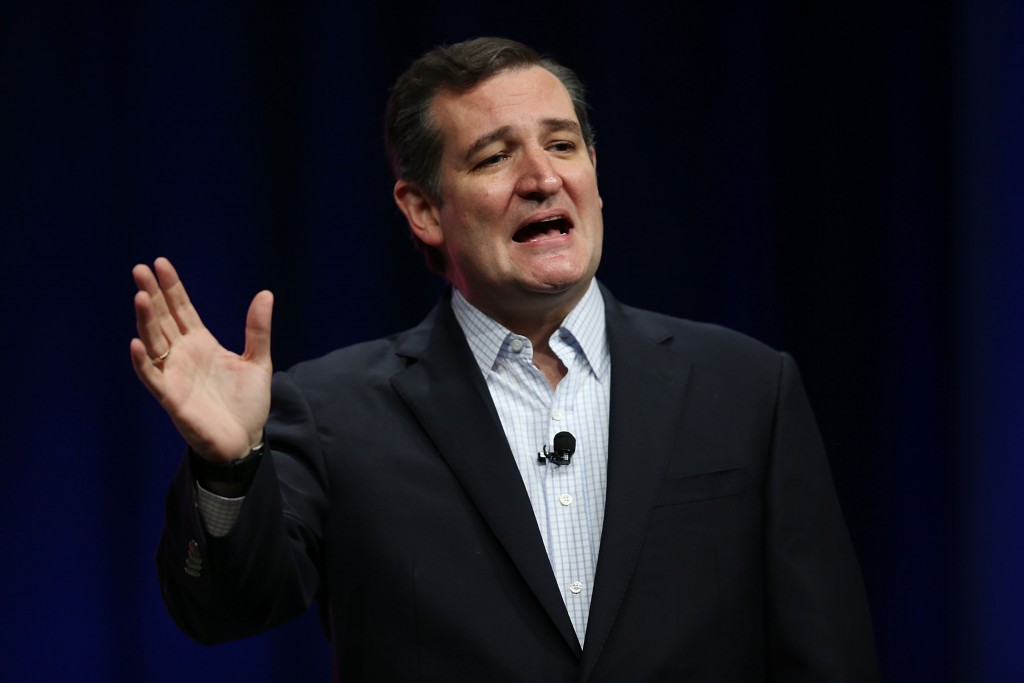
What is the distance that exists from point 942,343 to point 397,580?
1.58 meters

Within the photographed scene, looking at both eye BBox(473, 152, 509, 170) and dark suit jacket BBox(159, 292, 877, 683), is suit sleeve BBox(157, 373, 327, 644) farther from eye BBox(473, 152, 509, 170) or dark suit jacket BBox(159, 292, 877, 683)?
eye BBox(473, 152, 509, 170)

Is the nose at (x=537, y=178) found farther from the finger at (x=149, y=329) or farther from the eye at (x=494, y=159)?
the finger at (x=149, y=329)

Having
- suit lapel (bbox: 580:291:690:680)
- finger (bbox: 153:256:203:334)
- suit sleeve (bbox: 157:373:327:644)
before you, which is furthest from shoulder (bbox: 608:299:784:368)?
finger (bbox: 153:256:203:334)

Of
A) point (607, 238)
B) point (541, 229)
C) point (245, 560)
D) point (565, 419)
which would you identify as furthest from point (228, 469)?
point (607, 238)

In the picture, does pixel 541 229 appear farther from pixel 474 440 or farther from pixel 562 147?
pixel 474 440

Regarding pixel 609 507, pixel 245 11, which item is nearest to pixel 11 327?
pixel 245 11

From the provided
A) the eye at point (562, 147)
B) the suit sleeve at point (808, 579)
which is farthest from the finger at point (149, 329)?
the suit sleeve at point (808, 579)

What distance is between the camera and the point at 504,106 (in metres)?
1.87

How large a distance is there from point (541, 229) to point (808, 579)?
2.03 ft

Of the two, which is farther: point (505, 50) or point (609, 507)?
point (505, 50)

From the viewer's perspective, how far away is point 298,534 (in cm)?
167

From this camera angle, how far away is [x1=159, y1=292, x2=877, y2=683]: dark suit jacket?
165 centimetres

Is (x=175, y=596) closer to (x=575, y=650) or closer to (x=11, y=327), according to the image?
(x=575, y=650)

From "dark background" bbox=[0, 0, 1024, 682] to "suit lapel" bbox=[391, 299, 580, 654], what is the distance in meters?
1.03
